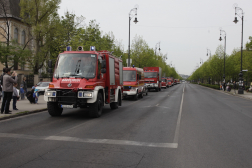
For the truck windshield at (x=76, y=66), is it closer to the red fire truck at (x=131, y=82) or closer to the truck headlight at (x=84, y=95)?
the truck headlight at (x=84, y=95)

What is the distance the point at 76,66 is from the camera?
10.6m

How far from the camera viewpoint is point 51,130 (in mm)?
7852

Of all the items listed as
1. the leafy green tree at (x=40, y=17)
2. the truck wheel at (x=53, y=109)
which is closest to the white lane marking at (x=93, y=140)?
the truck wheel at (x=53, y=109)

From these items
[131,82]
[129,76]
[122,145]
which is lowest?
[122,145]

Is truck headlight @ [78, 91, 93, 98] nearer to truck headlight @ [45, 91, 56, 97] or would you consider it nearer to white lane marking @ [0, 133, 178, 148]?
truck headlight @ [45, 91, 56, 97]

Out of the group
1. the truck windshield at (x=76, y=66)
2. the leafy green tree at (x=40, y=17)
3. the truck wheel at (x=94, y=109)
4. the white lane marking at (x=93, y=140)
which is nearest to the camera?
the white lane marking at (x=93, y=140)

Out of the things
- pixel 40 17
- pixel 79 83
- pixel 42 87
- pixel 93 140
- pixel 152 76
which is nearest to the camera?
pixel 93 140

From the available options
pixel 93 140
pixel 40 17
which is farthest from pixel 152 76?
pixel 93 140

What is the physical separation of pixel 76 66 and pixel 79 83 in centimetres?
101

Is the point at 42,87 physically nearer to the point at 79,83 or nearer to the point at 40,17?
the point at 40,17

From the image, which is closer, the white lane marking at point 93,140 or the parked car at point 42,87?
the white lane marking at point 93,140

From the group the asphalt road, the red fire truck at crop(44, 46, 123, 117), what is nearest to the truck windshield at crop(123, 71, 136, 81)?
the red fire truck at crop(44, 46, 123, 117)

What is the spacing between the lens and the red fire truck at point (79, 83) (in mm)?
9906

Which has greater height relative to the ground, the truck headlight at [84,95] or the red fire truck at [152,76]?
the red fire truck at [152,76]
